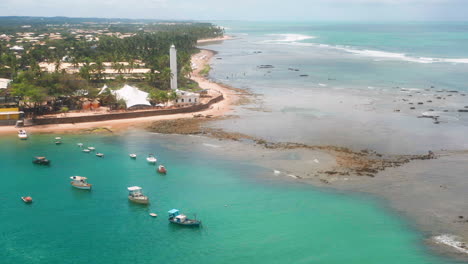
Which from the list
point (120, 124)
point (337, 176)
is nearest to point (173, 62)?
point (120, 124)

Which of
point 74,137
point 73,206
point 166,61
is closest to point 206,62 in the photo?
point 166,61

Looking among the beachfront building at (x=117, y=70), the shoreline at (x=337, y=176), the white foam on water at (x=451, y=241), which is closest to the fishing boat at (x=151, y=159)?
the shoreline at (x=337, y=176)

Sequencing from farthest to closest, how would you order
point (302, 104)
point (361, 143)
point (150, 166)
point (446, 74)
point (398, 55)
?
point (398, 55) → point (446, 74) → point (302, 104) → point (361, 143) → point (150, 166)

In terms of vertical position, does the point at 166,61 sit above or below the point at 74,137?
above

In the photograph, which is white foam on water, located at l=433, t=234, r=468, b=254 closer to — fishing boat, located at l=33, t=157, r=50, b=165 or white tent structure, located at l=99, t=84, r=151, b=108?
fishing boat, located at l=33, t=157, r=50, b=165

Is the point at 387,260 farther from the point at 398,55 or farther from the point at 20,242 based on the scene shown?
the point at 398,55
